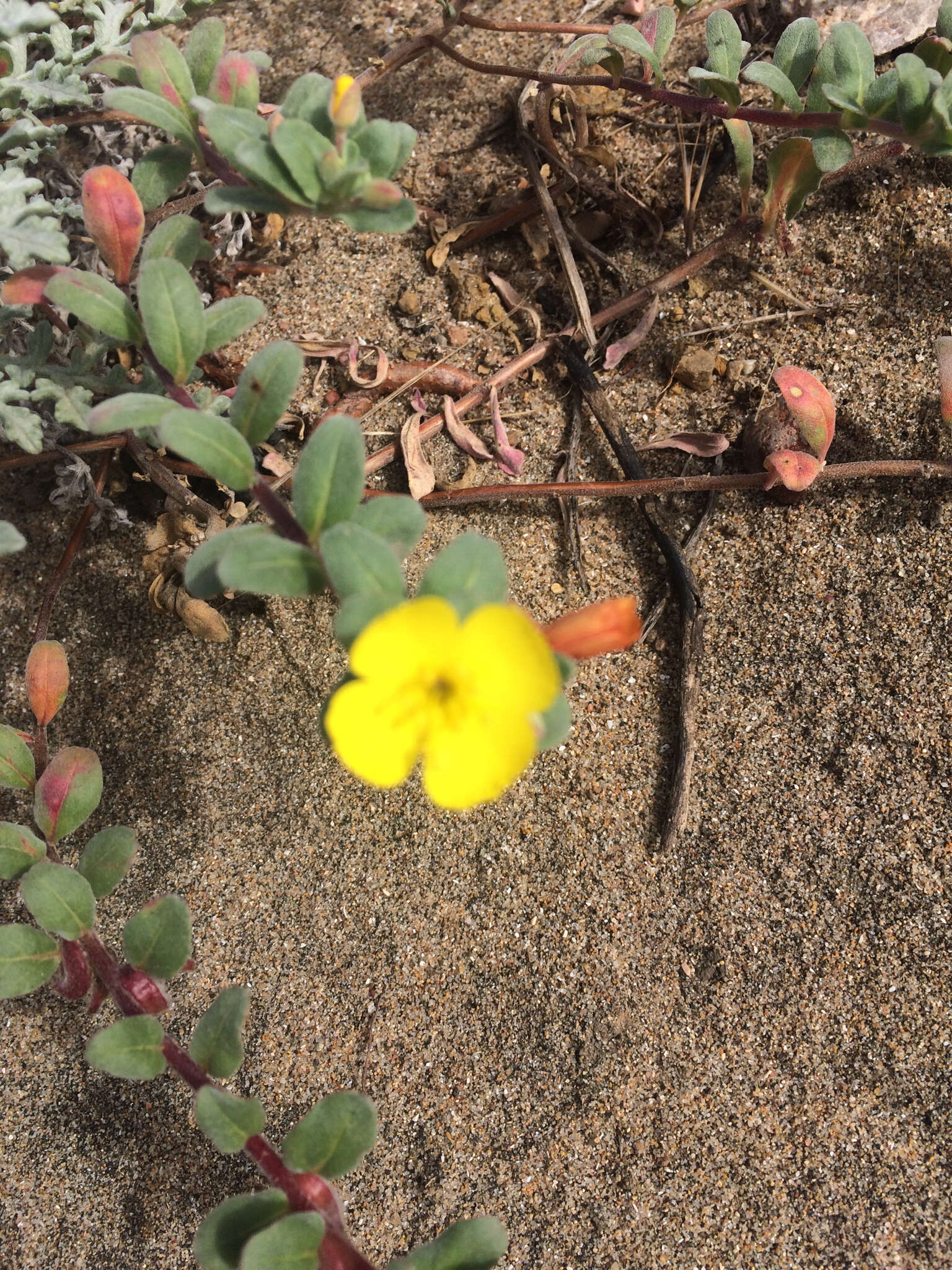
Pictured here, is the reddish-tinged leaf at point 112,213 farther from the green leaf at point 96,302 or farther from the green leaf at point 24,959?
the green leaf at point 24,959

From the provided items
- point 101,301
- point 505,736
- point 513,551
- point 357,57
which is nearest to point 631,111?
point 357,57

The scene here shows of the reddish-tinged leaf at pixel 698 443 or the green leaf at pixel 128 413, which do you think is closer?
the green leaf at pixel 128 413

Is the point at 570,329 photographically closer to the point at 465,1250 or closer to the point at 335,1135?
the point at 335,1135

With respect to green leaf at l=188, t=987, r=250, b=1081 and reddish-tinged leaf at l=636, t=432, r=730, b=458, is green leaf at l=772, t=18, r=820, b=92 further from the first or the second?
green leaf at l=188, t=987, r=250, b=1081

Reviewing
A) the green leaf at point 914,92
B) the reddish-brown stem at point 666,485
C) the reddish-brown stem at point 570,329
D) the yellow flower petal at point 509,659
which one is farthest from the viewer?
the reddish-brown stem at point 570,329

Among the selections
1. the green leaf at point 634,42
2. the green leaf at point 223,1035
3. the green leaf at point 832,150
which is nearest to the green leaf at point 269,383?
the green leaf at point 223,1035
